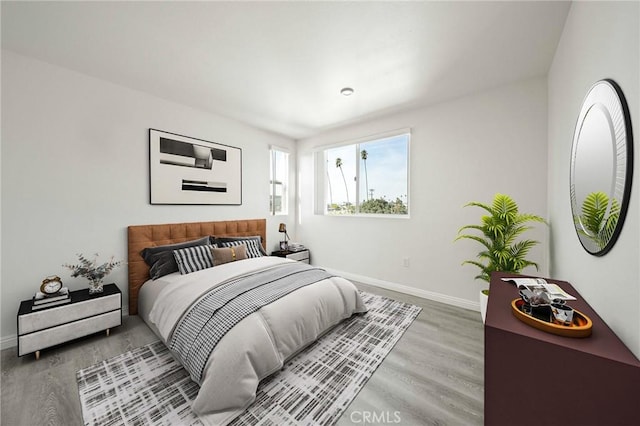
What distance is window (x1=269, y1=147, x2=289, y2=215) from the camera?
172 inches

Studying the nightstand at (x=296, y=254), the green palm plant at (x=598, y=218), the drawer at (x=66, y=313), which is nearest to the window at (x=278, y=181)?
the nightstand at (x=296, y=254)

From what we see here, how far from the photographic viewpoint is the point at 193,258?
2.75 metres

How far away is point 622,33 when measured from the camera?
0.98 metres

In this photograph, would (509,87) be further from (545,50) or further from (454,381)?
(454,381)

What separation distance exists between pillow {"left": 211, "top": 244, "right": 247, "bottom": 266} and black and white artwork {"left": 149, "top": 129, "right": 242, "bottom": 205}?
2.75ft

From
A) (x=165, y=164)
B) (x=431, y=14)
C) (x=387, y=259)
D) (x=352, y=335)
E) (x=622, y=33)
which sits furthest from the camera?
(x=387, y=259)

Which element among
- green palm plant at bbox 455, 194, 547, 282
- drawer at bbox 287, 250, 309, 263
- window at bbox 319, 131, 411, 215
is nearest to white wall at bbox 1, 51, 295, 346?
drawer at bbox 287, 250, 309, 263

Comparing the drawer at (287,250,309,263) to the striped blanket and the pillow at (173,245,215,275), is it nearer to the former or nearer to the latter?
the pillow at (173,245,215,275)

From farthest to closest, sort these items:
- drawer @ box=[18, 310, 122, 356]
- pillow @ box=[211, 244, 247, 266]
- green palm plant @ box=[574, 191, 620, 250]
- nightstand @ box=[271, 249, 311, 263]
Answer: nightstand @ box=[271, 249, 311, 263], pillow @ box=[211, 244, 247, 266], drawer @ box=[18, 310, 122, 356], green palm plant @ box=[574, 191, 620, 250]

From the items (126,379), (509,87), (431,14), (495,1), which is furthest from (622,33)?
(126,379)

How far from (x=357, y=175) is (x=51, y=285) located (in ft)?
12.5

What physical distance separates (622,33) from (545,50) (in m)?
1.47

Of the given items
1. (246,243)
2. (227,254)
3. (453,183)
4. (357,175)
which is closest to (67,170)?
(227,254)

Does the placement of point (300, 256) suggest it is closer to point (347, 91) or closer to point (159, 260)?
point (159, 260)
